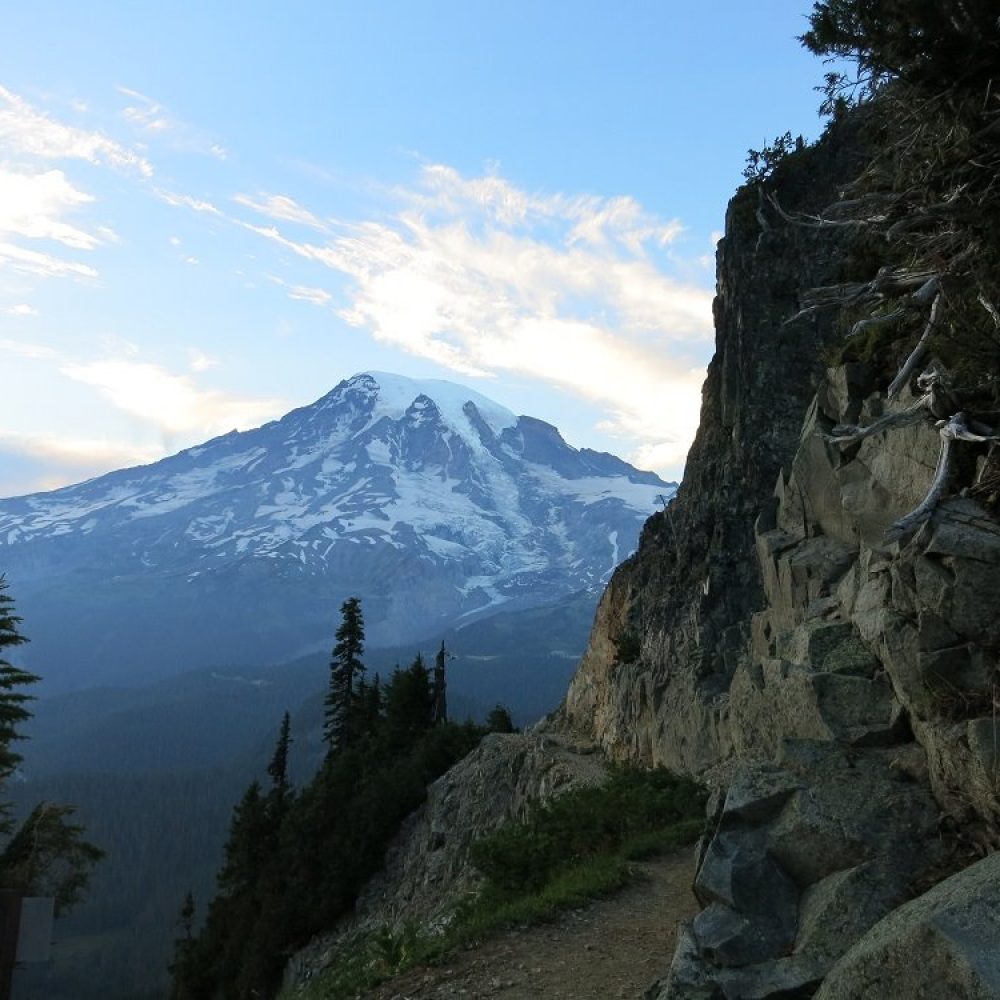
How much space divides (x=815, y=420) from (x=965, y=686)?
26.6 ft

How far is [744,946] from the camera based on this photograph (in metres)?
8.27

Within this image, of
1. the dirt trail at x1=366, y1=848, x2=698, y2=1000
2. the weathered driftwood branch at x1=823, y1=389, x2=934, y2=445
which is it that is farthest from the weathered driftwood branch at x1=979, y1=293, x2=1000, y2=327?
the dirt trail at x1=366, y1=848, x2=698, y2=1000

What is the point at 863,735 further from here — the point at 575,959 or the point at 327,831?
the point at 327,831

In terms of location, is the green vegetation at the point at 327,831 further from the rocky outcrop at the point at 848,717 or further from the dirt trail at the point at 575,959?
the rocky outcrop at the point at 848,717

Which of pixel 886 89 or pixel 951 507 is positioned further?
pixel 886 89

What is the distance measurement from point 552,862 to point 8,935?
11916 millimetres

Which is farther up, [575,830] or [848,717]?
[848,717]

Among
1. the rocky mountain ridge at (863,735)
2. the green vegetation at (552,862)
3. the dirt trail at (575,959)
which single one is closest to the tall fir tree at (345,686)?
the green vegetation at (552,862)

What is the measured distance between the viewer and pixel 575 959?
11273mm

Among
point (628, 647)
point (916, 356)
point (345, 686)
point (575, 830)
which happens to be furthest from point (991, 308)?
point (345, 686)

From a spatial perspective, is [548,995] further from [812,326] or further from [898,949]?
[812,326]

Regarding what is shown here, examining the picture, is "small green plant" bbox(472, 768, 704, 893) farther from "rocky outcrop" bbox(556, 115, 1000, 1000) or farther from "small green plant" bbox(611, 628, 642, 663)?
"small green plant" bbox(611, 628, 642, 663)

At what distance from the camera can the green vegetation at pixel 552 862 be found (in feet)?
40.5

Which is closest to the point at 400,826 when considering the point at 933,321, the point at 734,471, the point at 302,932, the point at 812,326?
the point at 302,932
